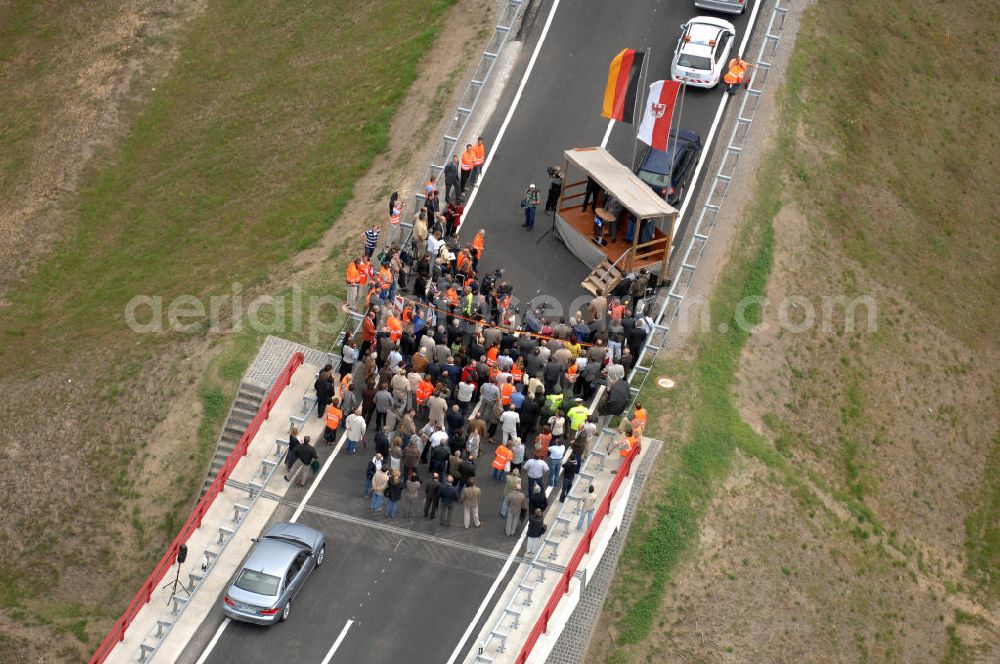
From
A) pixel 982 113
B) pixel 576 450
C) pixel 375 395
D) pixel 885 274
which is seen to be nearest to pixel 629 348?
pixel 576 450

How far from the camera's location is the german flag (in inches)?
1635

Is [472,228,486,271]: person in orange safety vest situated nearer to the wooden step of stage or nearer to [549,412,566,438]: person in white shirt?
the wooden step of stage

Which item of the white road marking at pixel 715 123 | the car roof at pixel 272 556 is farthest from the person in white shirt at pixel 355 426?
the white road marking at pixel 715 123

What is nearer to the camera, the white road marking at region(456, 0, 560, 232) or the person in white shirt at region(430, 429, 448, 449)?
the person in white shirt at region(430, 429, 448, 449)

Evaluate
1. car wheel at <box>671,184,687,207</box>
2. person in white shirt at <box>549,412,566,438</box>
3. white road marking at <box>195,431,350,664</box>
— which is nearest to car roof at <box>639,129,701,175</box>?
car wheel at <box>671,184,687,207</box>

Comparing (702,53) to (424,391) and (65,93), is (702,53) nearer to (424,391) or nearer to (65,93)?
(424,391)

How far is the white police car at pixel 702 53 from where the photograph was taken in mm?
47875

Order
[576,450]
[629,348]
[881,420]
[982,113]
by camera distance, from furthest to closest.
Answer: [982,113], [881,420], [629,348], [576,450]

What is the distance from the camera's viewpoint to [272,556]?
33094mm

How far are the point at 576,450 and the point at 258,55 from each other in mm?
26109

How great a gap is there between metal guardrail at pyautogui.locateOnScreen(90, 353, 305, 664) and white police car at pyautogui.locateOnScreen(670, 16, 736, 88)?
1667 cm

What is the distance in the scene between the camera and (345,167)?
48.4m

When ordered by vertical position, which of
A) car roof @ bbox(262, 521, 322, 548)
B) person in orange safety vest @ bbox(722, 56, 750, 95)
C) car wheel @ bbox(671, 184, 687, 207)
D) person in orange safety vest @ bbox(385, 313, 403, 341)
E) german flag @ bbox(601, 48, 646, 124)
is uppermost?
german flag @ bbox(601, 48, 646, 124)

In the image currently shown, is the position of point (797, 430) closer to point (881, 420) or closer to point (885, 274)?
point (881, 420)
